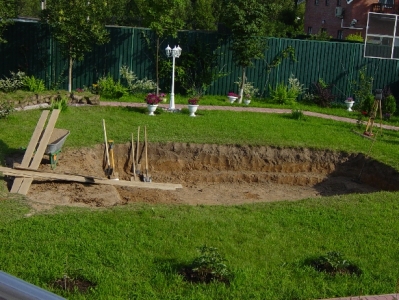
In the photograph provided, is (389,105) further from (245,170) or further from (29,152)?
(29,152)

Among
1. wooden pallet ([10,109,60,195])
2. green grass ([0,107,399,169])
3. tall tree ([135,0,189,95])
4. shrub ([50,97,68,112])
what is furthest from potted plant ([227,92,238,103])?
wooden pallet ([10,109,60,195])

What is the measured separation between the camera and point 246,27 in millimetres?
19453

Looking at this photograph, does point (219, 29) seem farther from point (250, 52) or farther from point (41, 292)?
point (41, 292)

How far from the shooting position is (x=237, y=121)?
54.1 feet

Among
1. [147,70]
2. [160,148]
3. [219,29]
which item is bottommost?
[160,148]

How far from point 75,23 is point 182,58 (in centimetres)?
390

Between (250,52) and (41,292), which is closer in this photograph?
(41,292)

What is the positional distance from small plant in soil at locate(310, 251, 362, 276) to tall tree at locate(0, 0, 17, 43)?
529 inches

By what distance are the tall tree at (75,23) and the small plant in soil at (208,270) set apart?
1277cm

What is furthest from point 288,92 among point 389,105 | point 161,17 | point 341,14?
point 341,14

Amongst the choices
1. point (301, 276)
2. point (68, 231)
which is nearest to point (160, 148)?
point (68, 231)

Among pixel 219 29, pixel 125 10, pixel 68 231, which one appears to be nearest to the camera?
pixel 68 231

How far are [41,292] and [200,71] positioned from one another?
1803cm

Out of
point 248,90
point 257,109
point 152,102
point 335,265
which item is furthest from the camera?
point 248,90
